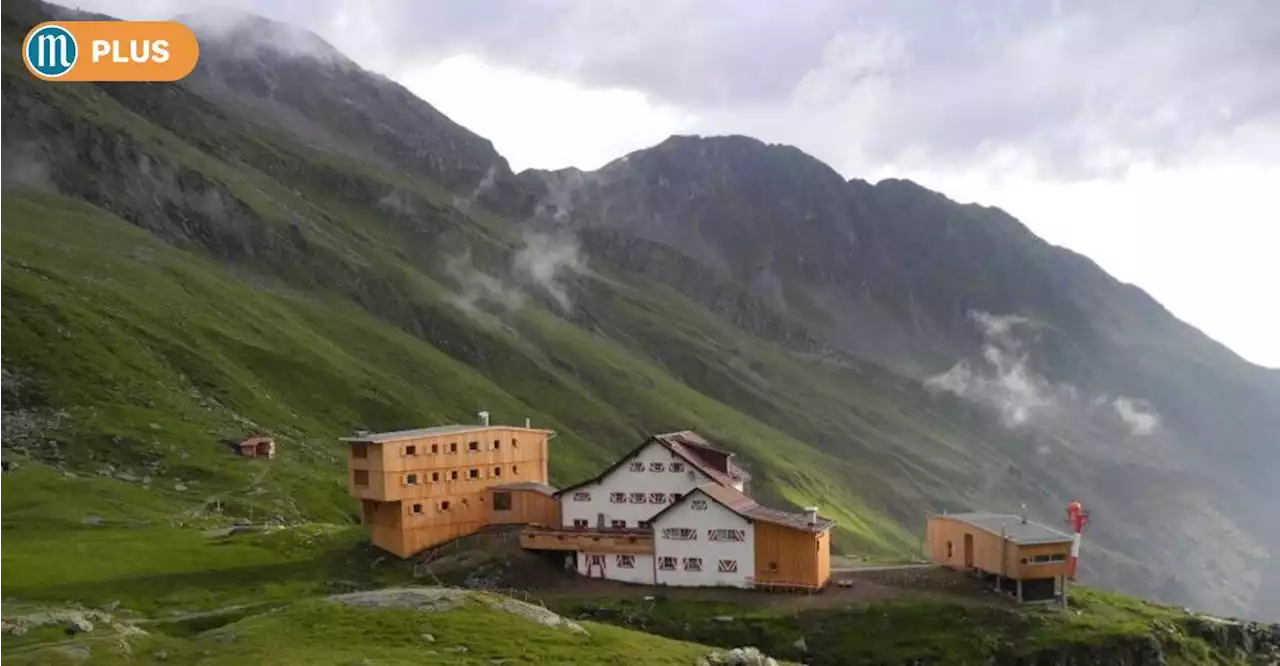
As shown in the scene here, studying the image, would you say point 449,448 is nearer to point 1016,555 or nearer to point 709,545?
point 709,545

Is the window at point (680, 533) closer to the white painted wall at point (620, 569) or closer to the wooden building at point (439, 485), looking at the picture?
the white painted wall at point (620, 569)

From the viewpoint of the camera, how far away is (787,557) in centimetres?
7425

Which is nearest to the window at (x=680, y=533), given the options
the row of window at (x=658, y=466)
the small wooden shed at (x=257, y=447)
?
the row of window at (x=658, y=466)

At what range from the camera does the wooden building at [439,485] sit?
266 ft

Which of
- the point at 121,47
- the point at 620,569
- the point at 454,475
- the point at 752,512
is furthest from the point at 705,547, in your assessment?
the point at 121,47

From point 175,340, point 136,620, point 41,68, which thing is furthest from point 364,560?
point 41,68

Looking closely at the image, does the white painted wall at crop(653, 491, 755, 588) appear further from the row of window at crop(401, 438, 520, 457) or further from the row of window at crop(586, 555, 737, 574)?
the row of window at crop(401, 438, 520, 457)

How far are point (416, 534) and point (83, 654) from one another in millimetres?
36026

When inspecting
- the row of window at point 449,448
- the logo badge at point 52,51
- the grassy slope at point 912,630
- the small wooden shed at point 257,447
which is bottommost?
the grassy slope at point 912,630

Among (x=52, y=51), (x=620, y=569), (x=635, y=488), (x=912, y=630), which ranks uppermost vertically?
(x=52, y=51)

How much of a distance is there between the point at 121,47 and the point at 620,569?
11253 cm

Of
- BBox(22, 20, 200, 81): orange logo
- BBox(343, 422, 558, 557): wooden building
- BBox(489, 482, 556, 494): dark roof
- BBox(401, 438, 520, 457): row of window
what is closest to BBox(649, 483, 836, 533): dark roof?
BBox(489, 482, 556, 494): dark roof

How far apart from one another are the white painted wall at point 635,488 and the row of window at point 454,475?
683cm

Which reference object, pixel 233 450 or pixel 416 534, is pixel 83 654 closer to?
pixel 416 534
